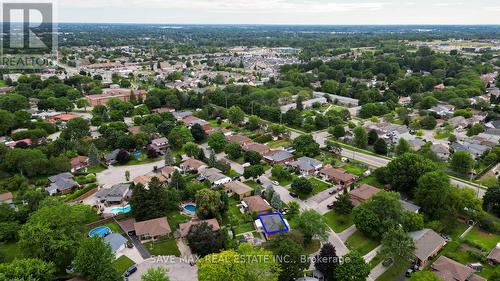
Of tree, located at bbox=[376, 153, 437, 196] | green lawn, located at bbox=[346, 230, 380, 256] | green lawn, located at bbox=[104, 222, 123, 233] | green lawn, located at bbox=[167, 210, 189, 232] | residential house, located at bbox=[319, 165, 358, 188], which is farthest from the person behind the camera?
residential house, located at bbox=[319, 165, 358, 188]

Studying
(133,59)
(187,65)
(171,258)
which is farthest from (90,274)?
(133,59)

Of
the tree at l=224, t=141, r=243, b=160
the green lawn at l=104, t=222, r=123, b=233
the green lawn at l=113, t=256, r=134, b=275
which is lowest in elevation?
the green lawn at l=113, t=256, r=134, b=275

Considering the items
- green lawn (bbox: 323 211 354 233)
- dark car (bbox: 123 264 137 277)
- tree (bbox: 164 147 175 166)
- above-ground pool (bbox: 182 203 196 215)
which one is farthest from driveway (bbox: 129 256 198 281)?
tree (bbox: 164 147 175 166)

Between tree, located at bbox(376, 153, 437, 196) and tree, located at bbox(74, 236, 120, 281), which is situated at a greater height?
tree, located at bbox(376, 153, 437, 196)

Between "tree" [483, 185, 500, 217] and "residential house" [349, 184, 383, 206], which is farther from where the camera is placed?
"residential house" [349, 184, 383, 206]

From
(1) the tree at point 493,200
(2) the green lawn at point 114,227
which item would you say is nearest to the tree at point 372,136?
(1) the tree at point 493,200

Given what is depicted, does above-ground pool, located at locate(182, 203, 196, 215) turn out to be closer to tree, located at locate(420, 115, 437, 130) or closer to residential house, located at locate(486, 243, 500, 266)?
residential house, located at locate(486, 243, 500, 266)

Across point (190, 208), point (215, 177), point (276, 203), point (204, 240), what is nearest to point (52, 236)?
point (204, 240)

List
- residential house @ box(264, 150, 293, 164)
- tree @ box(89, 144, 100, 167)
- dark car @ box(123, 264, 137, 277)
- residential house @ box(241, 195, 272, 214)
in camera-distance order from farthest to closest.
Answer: residential house @ box(264, 150, 293, 164), tree @ box(89, 144, 100, 167), residential house @ box(241, 195, 272, 214), dark car @ box(123, 264, 137, 277)
